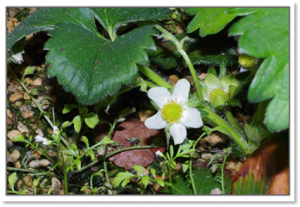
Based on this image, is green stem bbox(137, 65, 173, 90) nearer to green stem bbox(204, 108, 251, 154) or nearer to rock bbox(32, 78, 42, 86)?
green stem bbox(204, 108, 251, 154)

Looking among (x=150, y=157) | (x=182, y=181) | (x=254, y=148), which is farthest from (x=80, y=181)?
(x=254, y=148)

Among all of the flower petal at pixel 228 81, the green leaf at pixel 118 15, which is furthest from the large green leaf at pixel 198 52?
the green leaf at pixel 118 15

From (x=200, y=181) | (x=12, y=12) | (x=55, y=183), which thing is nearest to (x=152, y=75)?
(x=200, y=181)

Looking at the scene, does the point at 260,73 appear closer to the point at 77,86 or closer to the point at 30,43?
the point at 77,86

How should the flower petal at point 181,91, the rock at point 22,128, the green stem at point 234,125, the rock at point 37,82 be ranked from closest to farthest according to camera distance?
the flower petal at point 181,91 → the green stem at point 234,125 → the rock at point 22,128 → the rock at point 37,82

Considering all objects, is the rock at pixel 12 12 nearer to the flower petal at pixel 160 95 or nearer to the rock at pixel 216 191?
the flower petal at pixel 160 95
